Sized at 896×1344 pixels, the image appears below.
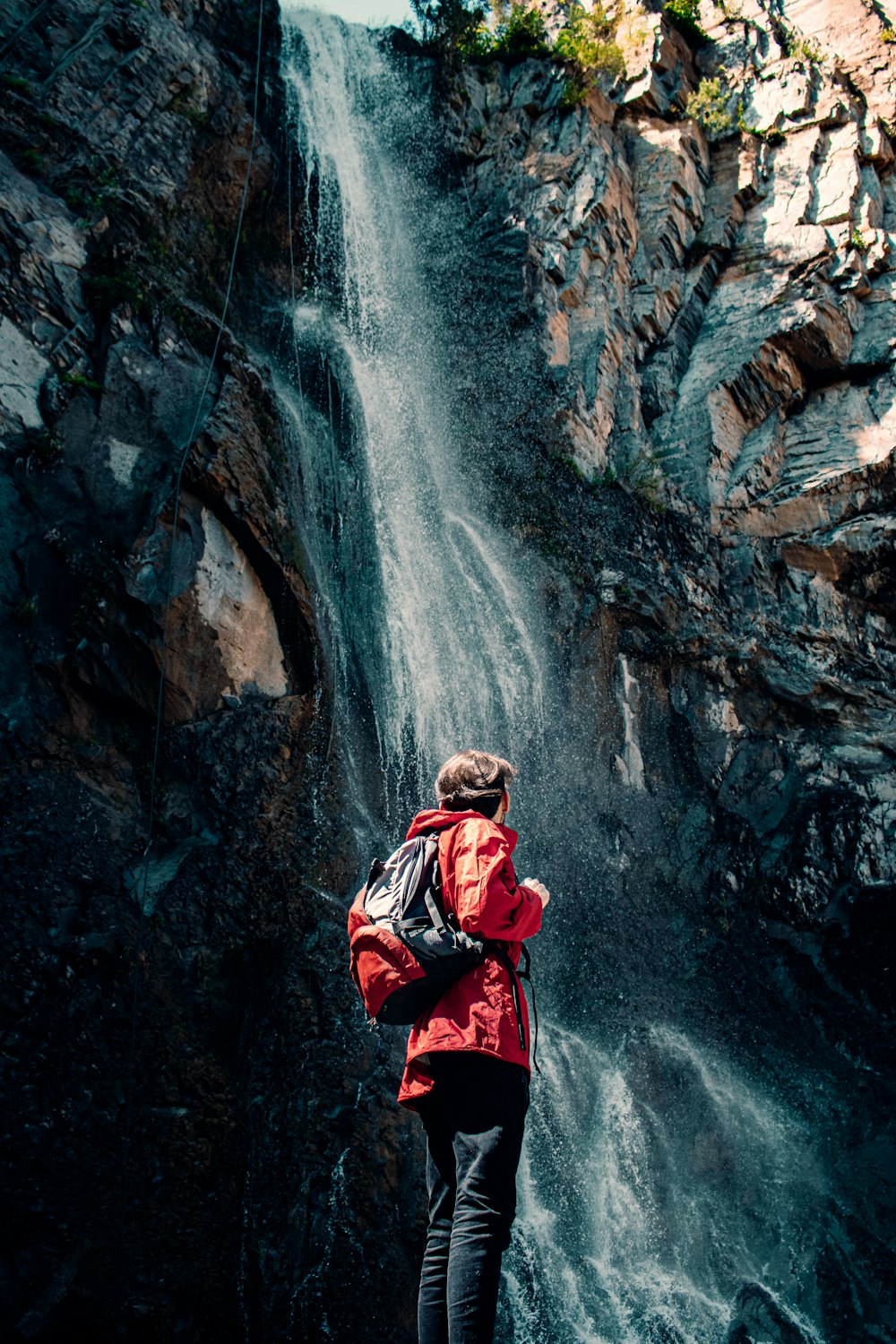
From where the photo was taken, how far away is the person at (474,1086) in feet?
7.95

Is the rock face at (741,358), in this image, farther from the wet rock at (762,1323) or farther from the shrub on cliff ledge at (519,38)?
the wet rock at (762,1323)

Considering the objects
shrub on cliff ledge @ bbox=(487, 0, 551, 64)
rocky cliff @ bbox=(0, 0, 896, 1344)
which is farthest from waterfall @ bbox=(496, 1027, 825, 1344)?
shrub on cliff ledge @ bbox=(487, 0, 551, 64)

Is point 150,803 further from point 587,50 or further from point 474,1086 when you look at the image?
point 587,50

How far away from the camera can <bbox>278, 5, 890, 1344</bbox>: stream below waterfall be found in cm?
566

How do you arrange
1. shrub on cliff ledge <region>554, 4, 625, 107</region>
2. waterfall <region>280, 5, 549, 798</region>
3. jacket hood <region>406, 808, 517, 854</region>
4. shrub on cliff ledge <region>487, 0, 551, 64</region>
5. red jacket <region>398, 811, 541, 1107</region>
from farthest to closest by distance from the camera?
shrub on cliff ledge <region>487, 0, 551, 64</region>
shrub on cliff ledge <region>554, 4, 625, 107</region>
waterfall <region>280, 5, 549, 798</region>
jacket hood <region>406, 808, 517, 854</region>
red jacket <region>398, 811, 541, 1107</region>

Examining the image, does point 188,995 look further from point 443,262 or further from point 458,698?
point 443,262

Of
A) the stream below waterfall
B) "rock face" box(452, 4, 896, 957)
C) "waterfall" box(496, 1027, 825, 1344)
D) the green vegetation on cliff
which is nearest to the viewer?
"waterfall" box(496, 1027, 825, 1344)

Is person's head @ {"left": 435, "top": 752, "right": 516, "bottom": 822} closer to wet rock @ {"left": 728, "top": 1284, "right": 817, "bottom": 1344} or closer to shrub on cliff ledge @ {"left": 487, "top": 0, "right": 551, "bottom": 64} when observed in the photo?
wet rock @ {"left": 728, "top": 1284, "right": 817, "bottom": 1344}

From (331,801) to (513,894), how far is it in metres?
4.15

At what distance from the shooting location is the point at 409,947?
2.75 meters

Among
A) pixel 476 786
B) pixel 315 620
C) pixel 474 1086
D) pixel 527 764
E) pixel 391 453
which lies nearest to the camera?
pixel 474 1086

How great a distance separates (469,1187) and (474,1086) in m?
0.25

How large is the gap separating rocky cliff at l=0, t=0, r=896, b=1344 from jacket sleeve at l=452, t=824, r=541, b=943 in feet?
9.89

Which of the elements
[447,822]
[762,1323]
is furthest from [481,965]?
[762,1323]
